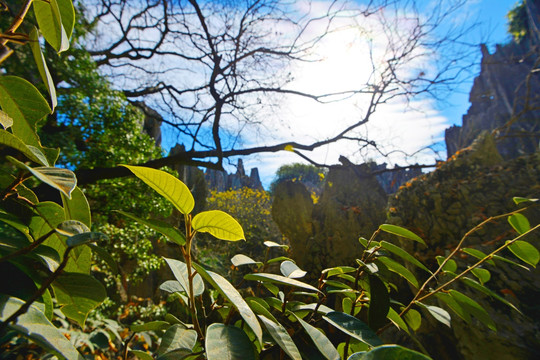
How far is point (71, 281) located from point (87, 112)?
3.83 metres

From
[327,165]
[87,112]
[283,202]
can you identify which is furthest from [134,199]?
[327,165]

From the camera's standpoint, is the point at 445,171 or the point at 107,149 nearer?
the point at 445,171

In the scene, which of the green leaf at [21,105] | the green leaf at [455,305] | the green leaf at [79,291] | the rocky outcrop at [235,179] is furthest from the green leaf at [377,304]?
the rocky outcrop at [235,179]

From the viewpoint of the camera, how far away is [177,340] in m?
0.38

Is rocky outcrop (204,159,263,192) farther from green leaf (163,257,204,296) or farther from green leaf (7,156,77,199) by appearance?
green leaf (7,156,77,199)

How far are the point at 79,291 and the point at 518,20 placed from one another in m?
28.3

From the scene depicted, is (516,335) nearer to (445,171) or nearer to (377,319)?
(377,319)

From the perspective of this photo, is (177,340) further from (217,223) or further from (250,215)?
(250,215)

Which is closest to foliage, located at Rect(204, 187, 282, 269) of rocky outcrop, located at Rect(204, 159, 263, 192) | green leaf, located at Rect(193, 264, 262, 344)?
rocky outcrop, located at Rect(204, 159, 263, 192)

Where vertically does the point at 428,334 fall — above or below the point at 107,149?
below

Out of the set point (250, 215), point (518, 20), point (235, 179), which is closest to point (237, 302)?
point (250, 215)

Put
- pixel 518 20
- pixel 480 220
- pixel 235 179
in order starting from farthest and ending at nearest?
pixel 518 20 < pixel 235 179 < pixel 480 220

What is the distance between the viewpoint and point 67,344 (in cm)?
27

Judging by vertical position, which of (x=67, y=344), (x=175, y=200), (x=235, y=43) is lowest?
(x=67, y=344)
